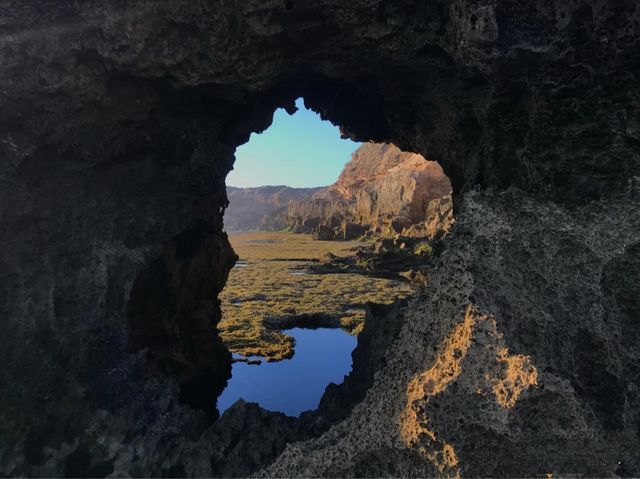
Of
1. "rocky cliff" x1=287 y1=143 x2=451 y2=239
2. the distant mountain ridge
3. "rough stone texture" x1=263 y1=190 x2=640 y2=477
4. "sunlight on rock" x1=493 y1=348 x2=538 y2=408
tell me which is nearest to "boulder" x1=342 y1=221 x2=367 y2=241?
the distant mountain ridge

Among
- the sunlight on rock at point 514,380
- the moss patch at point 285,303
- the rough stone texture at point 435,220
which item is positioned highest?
the rough stone texture at point 435,220

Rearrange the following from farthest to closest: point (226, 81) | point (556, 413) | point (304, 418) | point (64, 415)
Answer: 1. point (304, 418)
2. point (226, 81)
3. point (64, 415)
4. point (556, 413)

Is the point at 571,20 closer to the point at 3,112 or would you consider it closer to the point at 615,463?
the point at 615,463

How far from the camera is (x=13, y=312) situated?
9320 millimetres

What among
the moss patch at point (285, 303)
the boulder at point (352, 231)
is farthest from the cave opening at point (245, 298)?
the boulder at point (352, 231)

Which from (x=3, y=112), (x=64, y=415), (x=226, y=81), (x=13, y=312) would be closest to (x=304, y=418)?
(x=64, y=415)

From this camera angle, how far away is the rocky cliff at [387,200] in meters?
72.1

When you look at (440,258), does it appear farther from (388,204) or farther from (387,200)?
(387,200)

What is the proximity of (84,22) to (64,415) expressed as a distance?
7473mm

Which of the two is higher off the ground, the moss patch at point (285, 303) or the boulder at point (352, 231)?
the boulder at point (352, 231)

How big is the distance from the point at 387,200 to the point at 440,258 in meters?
77.7

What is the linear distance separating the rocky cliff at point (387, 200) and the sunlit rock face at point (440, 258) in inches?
1810

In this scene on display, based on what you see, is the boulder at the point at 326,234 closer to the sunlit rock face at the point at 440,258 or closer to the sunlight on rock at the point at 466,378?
the sunlit rock face at the point at 440,258

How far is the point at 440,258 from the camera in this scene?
8016 mm
